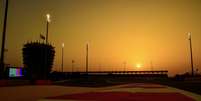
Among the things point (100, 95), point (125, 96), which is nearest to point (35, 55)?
point (100, 95)

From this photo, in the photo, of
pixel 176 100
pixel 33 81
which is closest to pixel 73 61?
pixel 33 81

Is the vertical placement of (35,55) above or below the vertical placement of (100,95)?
above

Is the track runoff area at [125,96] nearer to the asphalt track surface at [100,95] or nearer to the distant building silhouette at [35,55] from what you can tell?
the asphalt track surface at [100,95]

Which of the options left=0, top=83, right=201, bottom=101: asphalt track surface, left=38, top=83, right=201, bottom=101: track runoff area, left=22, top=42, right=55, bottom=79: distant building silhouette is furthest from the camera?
left=22, top=42, right=55, bottom=79: distant building silhouette

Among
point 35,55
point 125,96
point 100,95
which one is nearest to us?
point 125,96

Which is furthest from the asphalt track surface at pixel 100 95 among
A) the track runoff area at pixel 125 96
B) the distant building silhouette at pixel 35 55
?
the distant building silhouette at pixel 35 55

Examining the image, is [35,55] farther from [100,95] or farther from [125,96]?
[125,96]

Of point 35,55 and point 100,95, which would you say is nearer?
point 100,95

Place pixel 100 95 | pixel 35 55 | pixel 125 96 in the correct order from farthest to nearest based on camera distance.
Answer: pixel 35 55 < pixel 100 95 < pixel 125 96

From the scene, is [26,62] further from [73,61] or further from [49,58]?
[73,61]

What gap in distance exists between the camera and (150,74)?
91.7 m

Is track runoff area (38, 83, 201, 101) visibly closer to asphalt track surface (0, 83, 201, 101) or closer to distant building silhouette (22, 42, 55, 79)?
asphalt track surface (0, 83, 201, 101)

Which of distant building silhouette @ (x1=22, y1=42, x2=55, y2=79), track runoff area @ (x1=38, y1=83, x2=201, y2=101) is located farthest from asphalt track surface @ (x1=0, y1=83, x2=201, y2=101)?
distant building silhouette @ (x1=22, y1=42, x2=55, y2=79)

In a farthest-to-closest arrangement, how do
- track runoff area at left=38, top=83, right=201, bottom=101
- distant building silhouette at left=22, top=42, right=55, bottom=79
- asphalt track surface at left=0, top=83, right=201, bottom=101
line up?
distant building silhouette at left=22, top=42, right=55, bottom=79 → asphalt track surface at left=0, top=83, right=201, bottom=101 → track runoff area at left=38, top=83, right=201, bottom=101
